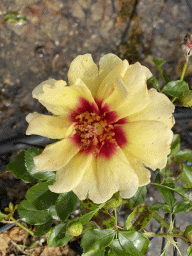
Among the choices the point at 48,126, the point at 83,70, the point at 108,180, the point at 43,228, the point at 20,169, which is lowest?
the point at 43,228

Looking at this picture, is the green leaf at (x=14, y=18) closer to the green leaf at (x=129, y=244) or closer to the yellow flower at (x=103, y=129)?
the yellow flower at (x=103, y=129)

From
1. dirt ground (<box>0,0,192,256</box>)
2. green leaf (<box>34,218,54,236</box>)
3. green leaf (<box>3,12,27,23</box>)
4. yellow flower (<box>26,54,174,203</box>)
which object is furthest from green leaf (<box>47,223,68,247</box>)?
Answer: green leaf (<box>3,12,27,23</box>)

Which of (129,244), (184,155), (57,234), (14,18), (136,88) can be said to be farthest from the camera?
(14,18)

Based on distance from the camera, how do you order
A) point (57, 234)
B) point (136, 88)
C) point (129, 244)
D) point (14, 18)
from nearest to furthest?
point (136, 88)
point (129, 244)
point (57, 234)
point (14, 18)

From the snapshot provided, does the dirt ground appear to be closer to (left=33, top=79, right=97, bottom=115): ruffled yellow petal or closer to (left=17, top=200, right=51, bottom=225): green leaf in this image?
(left=17, top=200, right=51, bottom=225): green leaf

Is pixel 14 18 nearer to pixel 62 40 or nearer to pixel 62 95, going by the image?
pixel 62 40

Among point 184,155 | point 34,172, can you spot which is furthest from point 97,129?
point 184,155
